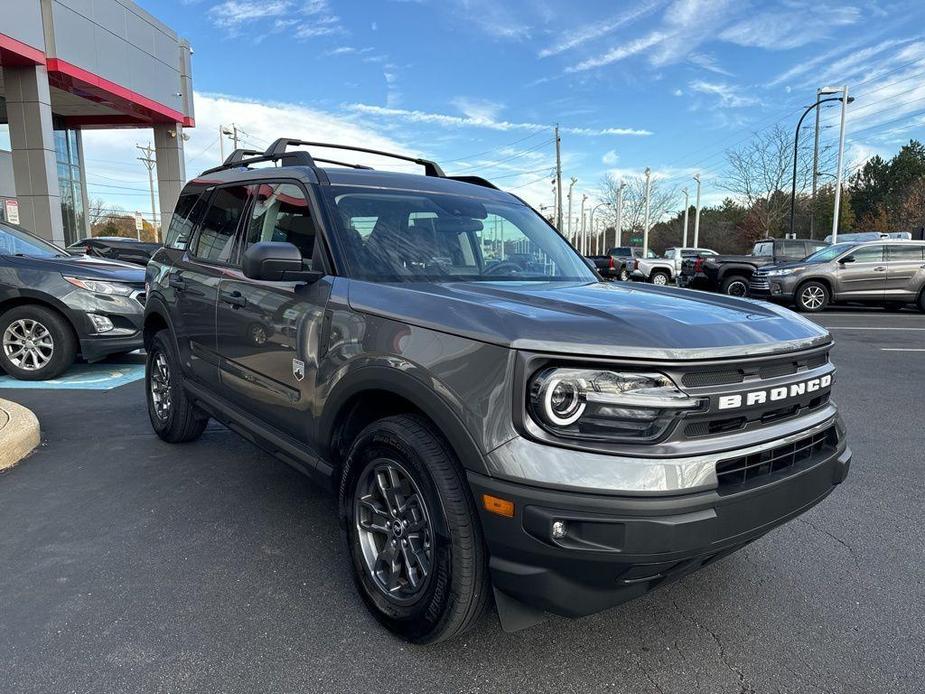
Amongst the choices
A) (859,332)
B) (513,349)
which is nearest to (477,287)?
(513,349)

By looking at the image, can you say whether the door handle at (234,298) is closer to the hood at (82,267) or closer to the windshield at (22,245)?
the hood at (82,267)

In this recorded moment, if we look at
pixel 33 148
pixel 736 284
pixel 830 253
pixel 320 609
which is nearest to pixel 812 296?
pixel 830 253

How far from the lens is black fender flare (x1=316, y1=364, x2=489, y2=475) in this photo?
2.10 meters

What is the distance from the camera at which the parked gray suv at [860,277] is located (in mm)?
14859

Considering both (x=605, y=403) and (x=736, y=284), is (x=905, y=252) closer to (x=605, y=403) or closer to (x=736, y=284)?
(x=736, y=284)

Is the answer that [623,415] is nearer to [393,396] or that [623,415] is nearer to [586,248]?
[393,396]

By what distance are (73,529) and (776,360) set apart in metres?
3.54

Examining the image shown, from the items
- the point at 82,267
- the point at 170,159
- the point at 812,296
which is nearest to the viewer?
the point at 82,267

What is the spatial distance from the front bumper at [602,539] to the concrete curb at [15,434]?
3865mm

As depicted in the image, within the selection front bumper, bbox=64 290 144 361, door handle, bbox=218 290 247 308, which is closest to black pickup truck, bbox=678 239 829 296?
front bumper, bbox=64 290 144 361

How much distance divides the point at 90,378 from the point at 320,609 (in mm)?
5764

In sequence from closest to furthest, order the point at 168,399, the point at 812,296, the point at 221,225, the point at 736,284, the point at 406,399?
the point at 406,399, the point at 221,225, the point at 168,399, the point at 812,296, the point at 736,284

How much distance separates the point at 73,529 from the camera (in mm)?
3447

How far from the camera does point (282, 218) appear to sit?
3393mm
